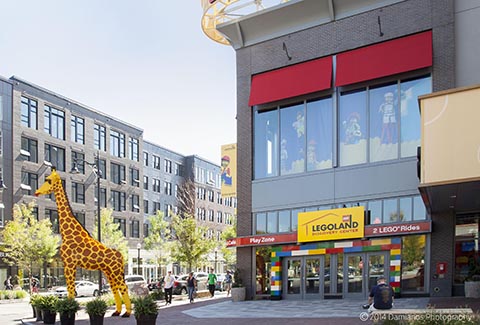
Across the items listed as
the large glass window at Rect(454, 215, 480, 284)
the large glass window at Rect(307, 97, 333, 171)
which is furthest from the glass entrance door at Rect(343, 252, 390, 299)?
the large glass window at Rect(307, 97, 333, 171)

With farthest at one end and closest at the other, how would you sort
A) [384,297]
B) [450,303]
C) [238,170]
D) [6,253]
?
1. [6,253]
2. [238,170]
3. [450,303]
4. [384,297]

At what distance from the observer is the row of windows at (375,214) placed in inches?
935

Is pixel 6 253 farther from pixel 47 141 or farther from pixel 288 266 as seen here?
pixel 288 266

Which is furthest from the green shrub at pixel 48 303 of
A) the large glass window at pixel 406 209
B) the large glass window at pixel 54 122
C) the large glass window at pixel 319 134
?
the large glass window at pixel 54 122

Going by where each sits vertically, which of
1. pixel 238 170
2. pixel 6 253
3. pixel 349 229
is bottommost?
pixel 6 253

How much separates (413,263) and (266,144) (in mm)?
9579

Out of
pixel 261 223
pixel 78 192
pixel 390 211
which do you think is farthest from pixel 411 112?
pixel 78 192

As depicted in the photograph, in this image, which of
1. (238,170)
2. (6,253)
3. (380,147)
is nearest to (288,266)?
(238,170)

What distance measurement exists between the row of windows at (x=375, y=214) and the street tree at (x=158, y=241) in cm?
3297

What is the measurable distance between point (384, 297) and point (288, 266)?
1354 centimetres

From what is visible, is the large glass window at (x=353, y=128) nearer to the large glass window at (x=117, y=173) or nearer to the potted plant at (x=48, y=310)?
the potted plant at (x=48, y=310)

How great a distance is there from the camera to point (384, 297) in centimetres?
1432

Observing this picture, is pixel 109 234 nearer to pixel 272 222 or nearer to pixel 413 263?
pixel 272 222

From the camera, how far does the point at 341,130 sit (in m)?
26.3
